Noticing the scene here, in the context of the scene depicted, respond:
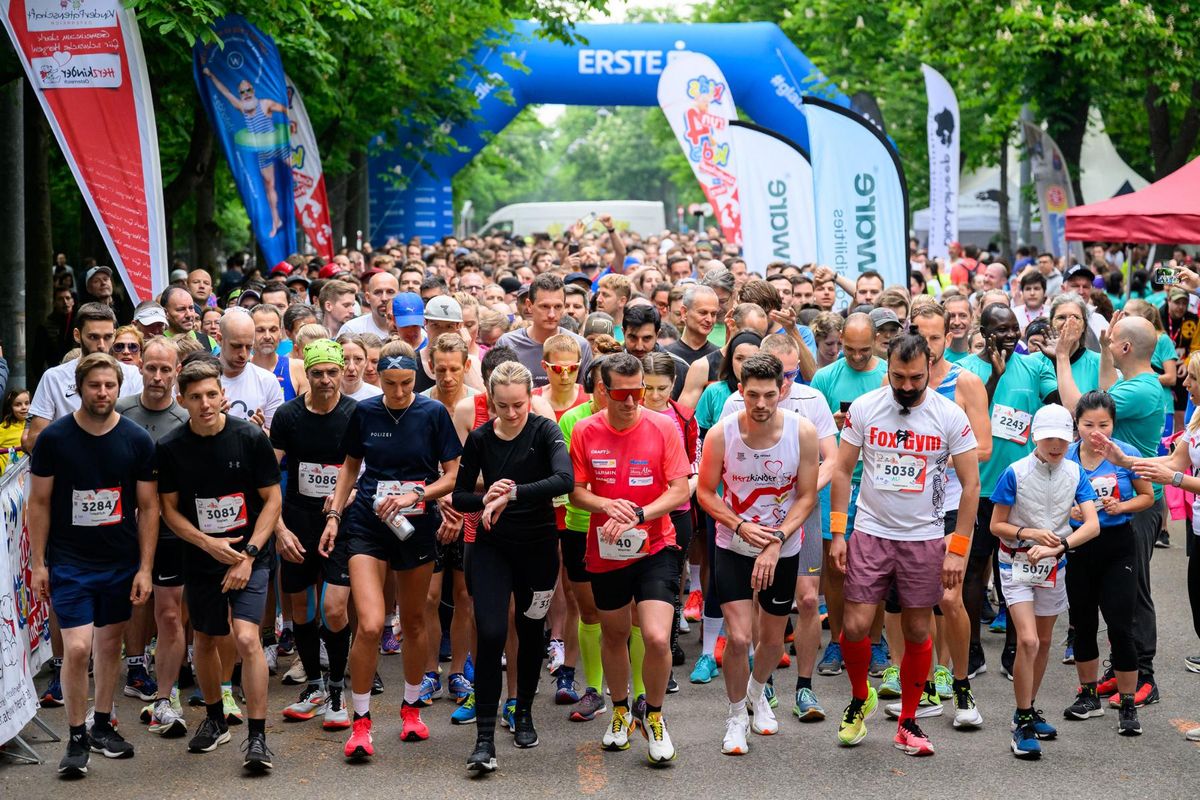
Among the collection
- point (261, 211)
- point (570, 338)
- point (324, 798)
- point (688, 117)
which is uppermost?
point (688, 117)

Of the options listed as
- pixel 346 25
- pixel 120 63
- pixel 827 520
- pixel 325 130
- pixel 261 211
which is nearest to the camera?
pixel 827 520

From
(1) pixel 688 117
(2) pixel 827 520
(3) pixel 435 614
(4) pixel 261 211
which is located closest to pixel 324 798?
(3) pixel 435 614

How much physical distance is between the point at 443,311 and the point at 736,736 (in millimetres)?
3292

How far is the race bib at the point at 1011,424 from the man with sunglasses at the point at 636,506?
2.41m

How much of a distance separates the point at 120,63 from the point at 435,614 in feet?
19.8

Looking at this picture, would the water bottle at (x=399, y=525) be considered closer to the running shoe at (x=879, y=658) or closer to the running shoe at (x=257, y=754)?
the running shoe at (x=257, y=754)

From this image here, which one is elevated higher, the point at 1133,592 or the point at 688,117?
the point at 688,117

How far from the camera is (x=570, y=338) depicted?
26.3ft

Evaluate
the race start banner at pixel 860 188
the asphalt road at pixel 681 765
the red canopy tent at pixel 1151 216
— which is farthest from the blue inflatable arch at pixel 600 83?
the asphalt road at pixel 681 765

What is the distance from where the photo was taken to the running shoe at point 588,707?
313 inches

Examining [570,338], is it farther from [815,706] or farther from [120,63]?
[120,63]

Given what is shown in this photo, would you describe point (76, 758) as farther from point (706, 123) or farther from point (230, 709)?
point (706, 123)

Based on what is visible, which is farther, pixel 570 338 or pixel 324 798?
pixel 570 338

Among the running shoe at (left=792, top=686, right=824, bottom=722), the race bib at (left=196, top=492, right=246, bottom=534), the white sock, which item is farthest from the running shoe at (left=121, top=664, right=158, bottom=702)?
the running shoe at (left=792, top=686, right=824, bottom=722)
